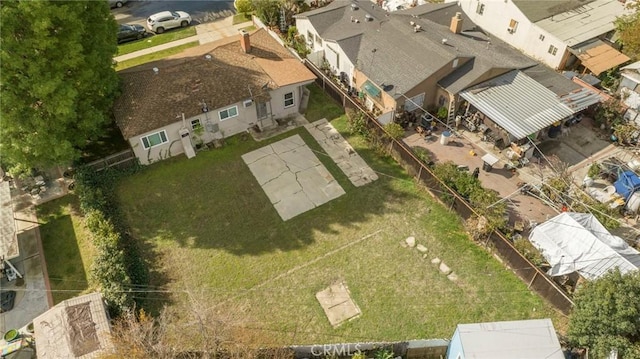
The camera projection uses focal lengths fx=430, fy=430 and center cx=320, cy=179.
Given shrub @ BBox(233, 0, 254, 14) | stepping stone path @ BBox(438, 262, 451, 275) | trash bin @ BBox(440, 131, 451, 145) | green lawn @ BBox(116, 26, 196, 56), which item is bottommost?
stepping stone path @ BBox(438, 262, 451, 275)

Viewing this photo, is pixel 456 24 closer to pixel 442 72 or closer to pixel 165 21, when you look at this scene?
pixel 442 72

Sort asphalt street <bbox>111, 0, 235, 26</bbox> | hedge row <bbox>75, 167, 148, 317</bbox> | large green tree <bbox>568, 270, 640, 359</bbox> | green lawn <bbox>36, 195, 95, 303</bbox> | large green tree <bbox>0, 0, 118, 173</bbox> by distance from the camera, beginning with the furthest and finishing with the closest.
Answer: asphalt street <bbox>111, 0, 235, 26</bbox> < green lawn <bbox>36, 195, 95, 303</bbox> < large green tree <bbox>0, 0, 118, 173</bbox> < hedge row <bbox>75, 167, 148, 317</bbox> < large green tree <bbox>568, 270, 640, 359</bbox>

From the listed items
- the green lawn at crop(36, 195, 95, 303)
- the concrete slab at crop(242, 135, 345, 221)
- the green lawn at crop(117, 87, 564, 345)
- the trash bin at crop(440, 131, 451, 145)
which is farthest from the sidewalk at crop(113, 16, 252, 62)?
the trash bin at crop(440, 131, 451, 145)

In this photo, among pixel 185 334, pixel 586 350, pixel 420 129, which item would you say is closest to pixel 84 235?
pixel 185 334

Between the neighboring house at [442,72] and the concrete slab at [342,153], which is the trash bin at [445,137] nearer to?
the neighboring house at [442,72]

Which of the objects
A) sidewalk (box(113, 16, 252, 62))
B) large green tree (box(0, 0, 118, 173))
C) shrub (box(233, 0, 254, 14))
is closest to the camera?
large green tree (box(0, 0, 118, 173))

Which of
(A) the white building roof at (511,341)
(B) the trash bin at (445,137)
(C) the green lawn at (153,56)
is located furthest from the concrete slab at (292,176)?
(C) the green lawn at (153,56)

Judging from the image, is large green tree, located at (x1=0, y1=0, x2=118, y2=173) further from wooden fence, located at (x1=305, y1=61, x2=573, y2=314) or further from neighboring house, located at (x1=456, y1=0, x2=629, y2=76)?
neighboring house, located at (x1=456, y1=0, x2=629, y2=76)
